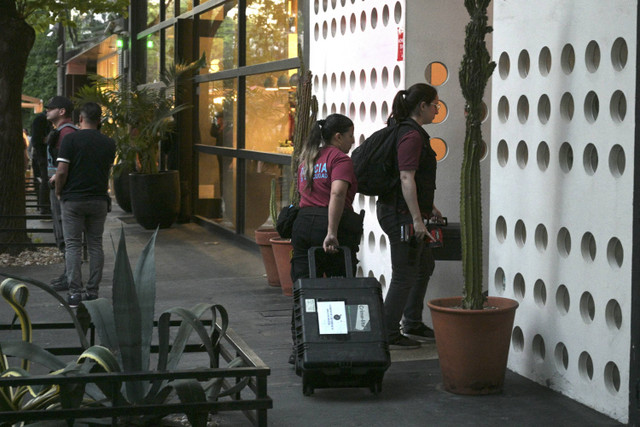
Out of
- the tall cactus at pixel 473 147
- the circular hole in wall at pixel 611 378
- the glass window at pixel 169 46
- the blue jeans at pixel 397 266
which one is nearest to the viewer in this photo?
the circular hole in wall at pixel 611 378

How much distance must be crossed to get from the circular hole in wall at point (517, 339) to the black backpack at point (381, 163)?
4.30ft

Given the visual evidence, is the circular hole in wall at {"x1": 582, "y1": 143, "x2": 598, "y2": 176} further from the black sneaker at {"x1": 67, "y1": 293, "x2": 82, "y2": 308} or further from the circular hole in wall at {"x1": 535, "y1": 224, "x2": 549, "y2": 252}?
the black sneaker at {"x1": 67, "y1": 293, "x2": 82, "y2": 308}

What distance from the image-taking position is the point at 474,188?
6.14 meters

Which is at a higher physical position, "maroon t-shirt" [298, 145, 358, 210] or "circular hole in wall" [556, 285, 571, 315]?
"maroon t-shirt" [298, 145, 358, 210]

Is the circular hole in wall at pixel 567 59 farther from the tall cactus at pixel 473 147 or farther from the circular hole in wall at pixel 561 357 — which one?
the circular hole in wall at pixel 561 357

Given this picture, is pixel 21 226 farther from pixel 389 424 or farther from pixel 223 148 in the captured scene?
pixel 389 424

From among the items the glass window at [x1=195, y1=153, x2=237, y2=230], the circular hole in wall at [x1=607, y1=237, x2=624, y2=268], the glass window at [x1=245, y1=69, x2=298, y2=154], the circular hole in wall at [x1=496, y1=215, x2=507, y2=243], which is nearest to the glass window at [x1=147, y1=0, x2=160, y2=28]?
the glass window at [x1=195, y1=153, x2=237, y2=230]

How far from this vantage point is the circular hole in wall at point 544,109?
245 inches

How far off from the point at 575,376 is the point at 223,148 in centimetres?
1024

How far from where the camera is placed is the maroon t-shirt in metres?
6.49

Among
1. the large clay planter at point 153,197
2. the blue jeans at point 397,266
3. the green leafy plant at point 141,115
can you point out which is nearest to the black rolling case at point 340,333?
the blue jeans at point 397,266

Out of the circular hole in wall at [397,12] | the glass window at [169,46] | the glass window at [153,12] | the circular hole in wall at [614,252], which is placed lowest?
the circular hole in wall at [614,252]

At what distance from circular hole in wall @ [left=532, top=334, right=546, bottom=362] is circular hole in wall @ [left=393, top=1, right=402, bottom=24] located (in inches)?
123

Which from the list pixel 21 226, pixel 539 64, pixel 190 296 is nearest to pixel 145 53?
pixel 21 226
